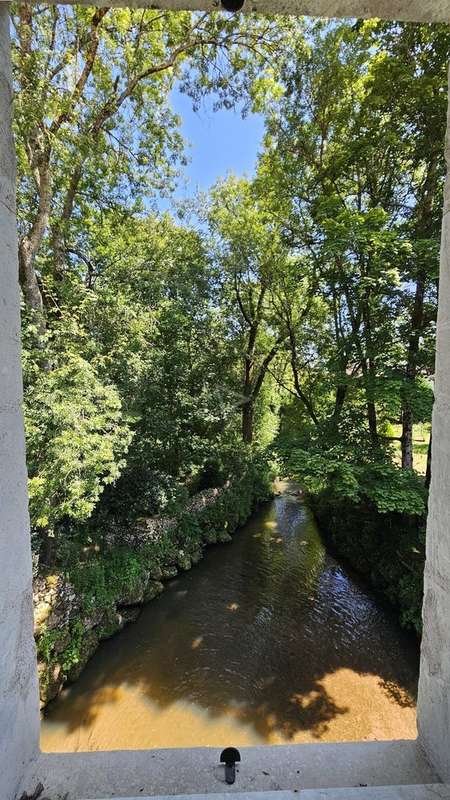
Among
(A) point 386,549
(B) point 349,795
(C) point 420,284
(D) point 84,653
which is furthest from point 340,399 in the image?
(B) point 349,795

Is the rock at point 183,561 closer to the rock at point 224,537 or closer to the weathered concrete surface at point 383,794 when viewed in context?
the rock at point 224,537

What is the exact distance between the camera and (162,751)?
103cm

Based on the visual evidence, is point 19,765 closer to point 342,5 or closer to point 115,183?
point 342,5

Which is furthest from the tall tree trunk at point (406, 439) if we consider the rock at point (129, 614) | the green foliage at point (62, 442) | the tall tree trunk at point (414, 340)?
the rock at point (129, 614)

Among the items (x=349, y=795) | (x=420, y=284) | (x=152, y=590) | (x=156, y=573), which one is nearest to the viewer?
(x=349, y=795)

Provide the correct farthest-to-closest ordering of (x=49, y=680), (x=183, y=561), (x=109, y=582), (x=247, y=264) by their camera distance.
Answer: (x=247, y=264)
(x=183, y=561)
(x=109, y=582)
(x=49, y=680)

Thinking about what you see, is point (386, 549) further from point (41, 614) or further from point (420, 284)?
point (41, 614)

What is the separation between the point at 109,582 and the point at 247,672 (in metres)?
2.55

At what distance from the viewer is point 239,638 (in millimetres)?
5500

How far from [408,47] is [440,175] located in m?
1.71

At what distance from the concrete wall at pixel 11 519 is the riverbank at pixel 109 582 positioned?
14.4 feet

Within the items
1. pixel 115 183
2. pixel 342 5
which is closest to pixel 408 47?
pixel 115 183

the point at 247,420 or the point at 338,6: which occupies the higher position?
the point at 338,6

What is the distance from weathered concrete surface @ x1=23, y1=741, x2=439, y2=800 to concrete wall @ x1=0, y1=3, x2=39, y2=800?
5.1 inches
